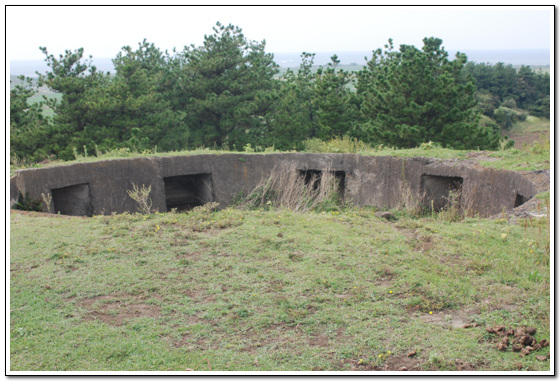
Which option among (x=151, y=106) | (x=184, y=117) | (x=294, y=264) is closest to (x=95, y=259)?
(x=294, y=264)

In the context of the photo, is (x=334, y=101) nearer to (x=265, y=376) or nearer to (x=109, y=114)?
(x=109, y=114)

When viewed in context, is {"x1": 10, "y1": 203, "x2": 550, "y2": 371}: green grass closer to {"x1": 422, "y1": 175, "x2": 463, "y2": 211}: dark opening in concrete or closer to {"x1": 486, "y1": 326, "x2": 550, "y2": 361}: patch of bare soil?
{"x1": 486, "y1": 326, "x2": 550, "y2": 361}: patch of bare soil

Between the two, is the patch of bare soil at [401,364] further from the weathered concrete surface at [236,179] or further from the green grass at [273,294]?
the weathered concrete surface at [236,179]

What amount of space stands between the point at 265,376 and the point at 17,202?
25.9 ft

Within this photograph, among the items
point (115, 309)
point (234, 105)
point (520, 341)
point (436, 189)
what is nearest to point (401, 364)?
point (520, 341)

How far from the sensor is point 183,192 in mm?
14008

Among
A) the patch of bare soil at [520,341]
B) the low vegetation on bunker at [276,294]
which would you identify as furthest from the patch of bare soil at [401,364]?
the patch of bare soil at [520,341]

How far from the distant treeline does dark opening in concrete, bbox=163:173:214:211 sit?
14.4 ft

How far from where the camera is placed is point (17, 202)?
973cm

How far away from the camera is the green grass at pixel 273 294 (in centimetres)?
398

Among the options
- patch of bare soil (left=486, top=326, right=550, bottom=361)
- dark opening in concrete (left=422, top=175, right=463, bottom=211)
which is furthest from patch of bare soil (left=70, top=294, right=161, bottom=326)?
dark opening in concrete (left=422, top=175, right=463, bottom=211)

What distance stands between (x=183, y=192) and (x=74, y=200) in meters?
3.10

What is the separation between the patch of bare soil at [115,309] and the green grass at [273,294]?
0.05 feet

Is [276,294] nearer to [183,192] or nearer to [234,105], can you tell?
[183,192]
